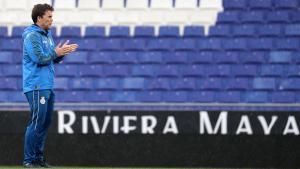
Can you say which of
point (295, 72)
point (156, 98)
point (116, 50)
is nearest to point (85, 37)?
point (116, 50)

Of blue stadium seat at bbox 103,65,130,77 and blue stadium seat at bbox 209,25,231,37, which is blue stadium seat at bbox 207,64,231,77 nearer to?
blue stadium seat at bbox 209,25,231,37

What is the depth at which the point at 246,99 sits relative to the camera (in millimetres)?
9797

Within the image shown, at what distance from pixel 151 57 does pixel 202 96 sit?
95 cm

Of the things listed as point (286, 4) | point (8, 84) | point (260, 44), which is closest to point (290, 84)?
point (260, 44)

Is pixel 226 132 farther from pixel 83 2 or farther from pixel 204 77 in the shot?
pixel 83 2

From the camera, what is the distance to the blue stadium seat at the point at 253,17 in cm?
1034

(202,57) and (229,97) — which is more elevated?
(202,57)

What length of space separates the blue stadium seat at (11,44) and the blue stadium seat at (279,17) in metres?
3.48

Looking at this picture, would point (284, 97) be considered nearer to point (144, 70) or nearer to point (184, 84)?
point (184, 84)

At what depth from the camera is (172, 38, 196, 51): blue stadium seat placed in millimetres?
10219

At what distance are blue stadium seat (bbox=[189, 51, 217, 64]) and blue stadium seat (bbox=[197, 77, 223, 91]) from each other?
290mm

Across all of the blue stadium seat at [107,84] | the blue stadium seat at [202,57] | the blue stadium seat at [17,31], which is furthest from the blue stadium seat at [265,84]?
the blue stadium seat at [17,31]

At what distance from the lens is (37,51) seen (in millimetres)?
5859

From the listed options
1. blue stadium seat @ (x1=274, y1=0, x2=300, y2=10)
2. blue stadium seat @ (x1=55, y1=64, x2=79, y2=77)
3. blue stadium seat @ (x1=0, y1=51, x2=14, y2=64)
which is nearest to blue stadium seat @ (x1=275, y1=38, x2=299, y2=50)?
blue stadium seat @ (x1=274, y1=0, x2=300, y2=10)
